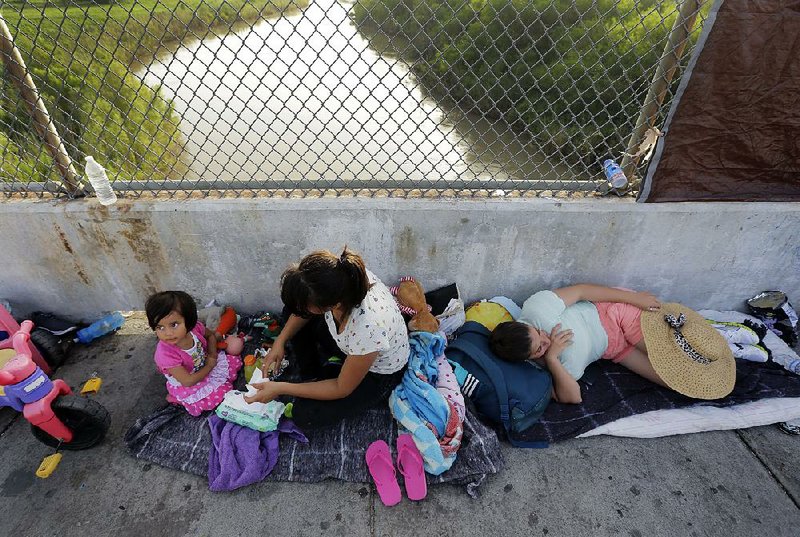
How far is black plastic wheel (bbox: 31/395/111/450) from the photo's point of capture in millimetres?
2250

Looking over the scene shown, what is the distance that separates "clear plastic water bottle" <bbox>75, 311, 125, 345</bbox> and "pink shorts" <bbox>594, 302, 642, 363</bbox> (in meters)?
3.18

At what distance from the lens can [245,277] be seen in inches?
114

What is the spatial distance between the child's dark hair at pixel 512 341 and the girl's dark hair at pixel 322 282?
1047mm

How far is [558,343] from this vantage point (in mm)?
2623

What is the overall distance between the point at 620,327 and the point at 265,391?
215cm

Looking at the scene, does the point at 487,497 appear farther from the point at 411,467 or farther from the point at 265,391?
the point at 265,391

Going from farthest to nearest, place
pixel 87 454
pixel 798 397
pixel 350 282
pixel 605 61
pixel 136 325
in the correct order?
pixel 605 61
pixel 136 325
pixel 798 397
pixel 87 454
pixel 350 282

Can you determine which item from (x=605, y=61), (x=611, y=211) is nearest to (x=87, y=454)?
(x=611, y=211)

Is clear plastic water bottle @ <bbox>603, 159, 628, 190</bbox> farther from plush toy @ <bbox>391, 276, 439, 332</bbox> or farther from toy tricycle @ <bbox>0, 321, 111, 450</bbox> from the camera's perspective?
toy tricycle @ <bbox>0, 321, 111, 450</bbox>

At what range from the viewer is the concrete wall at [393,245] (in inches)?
103

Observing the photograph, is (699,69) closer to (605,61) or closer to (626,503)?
(626,503)

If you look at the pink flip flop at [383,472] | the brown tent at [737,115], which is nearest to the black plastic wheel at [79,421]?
the pink flip flop at [383,472]

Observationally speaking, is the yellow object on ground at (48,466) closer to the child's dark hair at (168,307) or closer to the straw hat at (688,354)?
the child's dark hair at (168,307)

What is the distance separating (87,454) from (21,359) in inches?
23.2
